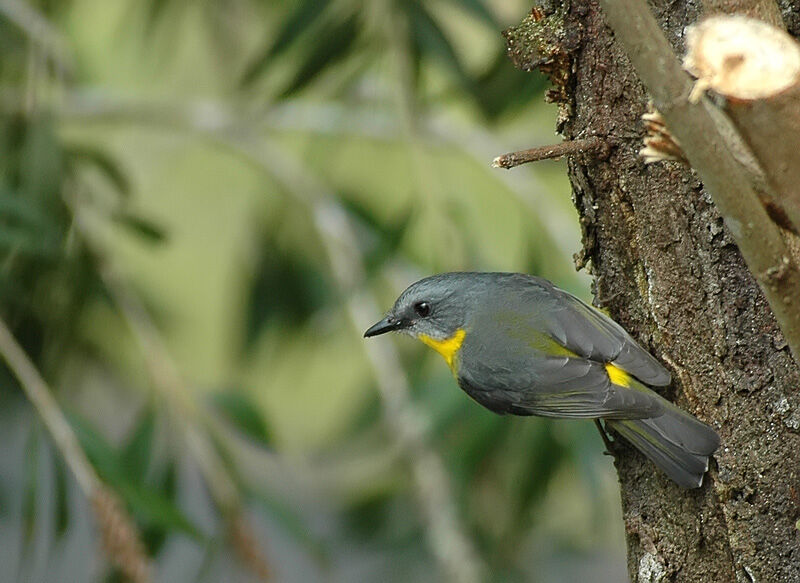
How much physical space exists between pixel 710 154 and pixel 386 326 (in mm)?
1217

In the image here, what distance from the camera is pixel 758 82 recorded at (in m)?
1.14

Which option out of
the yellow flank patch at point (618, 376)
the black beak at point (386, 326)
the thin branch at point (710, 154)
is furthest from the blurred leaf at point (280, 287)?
the thin branch at point (710, 154)

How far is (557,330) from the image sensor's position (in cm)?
197

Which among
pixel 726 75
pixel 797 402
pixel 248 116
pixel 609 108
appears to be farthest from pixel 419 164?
pixel 726 75

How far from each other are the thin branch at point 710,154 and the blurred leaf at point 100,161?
2900mm

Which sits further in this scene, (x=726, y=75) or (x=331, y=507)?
(x=331, y=507)

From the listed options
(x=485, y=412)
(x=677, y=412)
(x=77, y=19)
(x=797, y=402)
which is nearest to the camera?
(x=797, y=402)

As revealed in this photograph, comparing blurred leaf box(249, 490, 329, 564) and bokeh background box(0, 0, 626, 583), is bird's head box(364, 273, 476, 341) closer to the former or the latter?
bokeh background box(0, 0, 626, 583)

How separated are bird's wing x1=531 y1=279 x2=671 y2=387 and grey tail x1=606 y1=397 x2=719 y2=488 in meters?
0.07

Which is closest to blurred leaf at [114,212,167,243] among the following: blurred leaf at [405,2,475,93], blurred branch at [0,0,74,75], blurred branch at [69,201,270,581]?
blurred branch at [69,201,270,581]

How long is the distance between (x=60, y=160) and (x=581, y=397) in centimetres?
220

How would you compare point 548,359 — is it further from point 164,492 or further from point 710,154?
point 164,492

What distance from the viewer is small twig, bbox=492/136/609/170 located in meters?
1.58

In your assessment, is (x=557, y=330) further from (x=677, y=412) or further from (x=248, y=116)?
(x=248, y=116)
